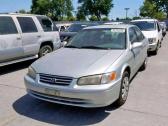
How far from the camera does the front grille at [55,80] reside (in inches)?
189

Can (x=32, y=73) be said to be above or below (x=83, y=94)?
above

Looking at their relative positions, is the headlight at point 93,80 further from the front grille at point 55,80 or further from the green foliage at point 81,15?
the green foliage at point 81,15

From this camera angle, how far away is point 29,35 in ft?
29.9

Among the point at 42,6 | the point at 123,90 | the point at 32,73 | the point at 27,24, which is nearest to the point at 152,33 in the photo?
the point at 27,24

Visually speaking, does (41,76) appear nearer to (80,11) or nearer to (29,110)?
(29,110)

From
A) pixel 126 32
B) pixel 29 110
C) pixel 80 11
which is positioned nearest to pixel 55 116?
pixel 29 110

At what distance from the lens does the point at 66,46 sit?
21.9 ft

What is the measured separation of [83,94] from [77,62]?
83cm

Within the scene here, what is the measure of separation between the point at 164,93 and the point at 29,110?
3.07m

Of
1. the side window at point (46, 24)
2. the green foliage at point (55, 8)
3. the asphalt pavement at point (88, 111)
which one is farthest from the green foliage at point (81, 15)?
the asphalt pavement at point (88, 111)

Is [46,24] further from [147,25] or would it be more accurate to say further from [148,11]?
[148,11]

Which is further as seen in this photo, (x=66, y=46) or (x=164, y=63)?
(x=164, y=63)

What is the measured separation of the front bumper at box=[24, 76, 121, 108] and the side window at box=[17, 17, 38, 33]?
440cm

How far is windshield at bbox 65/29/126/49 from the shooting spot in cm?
622
